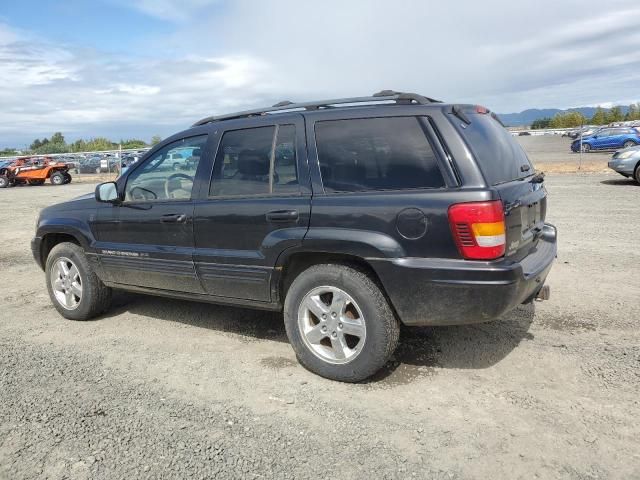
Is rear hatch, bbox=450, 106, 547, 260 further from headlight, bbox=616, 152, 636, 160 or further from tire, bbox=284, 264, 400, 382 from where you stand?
headlight, bbox=616, 152, 636, 160

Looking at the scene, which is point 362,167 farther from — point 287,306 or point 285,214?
point 287,306

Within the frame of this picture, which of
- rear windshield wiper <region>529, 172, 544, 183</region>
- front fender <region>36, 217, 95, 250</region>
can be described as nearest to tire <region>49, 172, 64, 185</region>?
front fender <region>36, 217, 95, 250</region>

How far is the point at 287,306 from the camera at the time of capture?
3.79 metres

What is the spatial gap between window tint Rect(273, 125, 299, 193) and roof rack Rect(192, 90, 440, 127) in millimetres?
267

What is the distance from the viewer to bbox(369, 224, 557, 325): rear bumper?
124 inches

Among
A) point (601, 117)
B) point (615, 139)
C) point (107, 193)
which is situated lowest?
point (615, 139)

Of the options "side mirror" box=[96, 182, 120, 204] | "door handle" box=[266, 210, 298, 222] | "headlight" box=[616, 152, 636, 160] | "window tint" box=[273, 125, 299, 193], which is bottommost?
"headlight" box=[616, 152, 636, 160]

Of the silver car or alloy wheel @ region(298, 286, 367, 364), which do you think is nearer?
alloy wheel @ region(298, 286, 367, 364)

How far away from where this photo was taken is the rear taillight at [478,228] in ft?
10.2

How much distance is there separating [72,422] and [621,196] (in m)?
12.2

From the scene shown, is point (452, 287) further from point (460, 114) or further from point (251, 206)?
point (251, 206)

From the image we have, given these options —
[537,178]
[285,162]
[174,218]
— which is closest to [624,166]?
[537,178]

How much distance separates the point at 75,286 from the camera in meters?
5.13

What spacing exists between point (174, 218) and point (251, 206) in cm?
79
